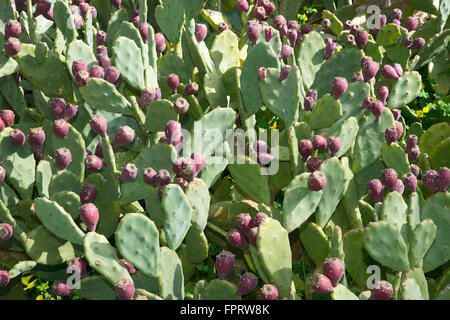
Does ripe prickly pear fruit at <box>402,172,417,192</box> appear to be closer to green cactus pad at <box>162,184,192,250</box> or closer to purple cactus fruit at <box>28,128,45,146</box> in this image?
green cactus pad at <box>162,184,192,250</box>

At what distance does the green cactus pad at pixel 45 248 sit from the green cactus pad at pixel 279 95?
36.8 inches

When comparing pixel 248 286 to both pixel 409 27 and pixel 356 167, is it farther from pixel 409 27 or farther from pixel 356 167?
pixel 409 27

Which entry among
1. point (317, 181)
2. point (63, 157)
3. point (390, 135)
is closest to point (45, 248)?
point (63, 157)

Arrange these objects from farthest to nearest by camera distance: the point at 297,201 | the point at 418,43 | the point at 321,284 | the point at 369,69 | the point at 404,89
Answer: the point at 418,43 → the point at 404,89 → the point at 369,69 → the point at 297,201 → the point at 321,284

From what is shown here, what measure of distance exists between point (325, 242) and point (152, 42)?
4.04 feet

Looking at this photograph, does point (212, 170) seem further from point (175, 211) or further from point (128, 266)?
point (128, 266)

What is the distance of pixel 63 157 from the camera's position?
Result: 7.07 feet

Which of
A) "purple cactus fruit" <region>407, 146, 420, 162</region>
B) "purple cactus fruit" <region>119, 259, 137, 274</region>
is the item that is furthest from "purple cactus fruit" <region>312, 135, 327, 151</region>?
"purple cactus fruit" <region>119, 259, 137, 274</region>

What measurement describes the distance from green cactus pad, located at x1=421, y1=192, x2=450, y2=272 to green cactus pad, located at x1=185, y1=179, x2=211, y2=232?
75cm

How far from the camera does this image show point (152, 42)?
9.16ft

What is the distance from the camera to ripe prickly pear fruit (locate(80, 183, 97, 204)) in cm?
214

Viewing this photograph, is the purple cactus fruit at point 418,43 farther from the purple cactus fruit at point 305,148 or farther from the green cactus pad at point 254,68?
the purple cactus fruit at point 305,148

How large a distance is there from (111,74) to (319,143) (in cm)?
85
